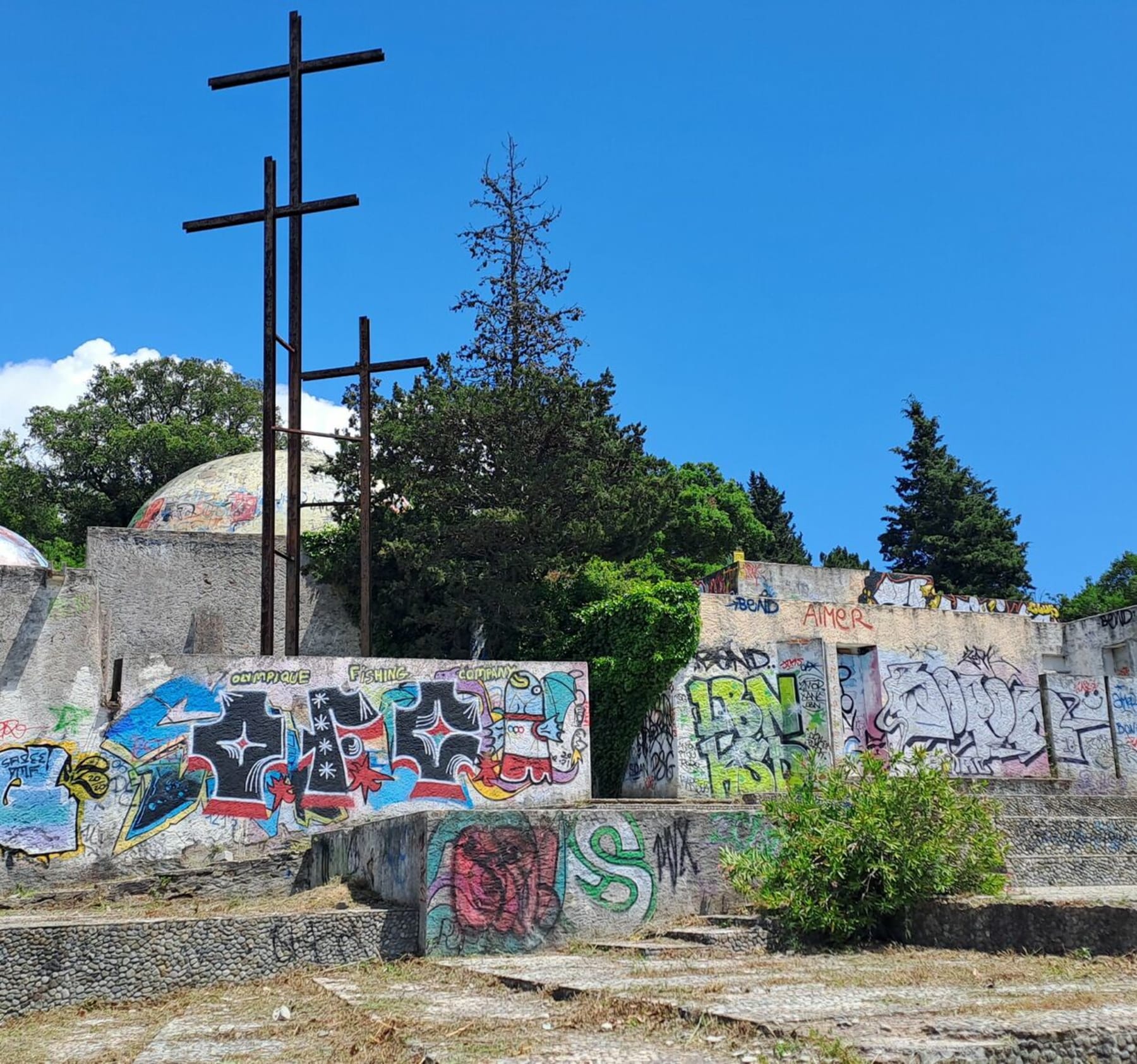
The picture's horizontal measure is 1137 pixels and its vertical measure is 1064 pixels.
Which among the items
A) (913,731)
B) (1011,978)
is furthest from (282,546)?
(1011,978)

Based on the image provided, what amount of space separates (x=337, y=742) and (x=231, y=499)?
9.63 metres

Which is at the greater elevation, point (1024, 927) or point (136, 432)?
point (136, 432)

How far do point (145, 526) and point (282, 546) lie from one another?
5299mm

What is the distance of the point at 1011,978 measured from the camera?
7.20m

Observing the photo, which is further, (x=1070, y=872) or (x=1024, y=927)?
(x=1070, y=872)

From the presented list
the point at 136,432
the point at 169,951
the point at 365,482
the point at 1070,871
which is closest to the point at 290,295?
the point at 365,482

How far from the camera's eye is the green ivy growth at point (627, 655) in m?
17.7

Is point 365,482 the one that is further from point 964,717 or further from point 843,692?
point 964,717

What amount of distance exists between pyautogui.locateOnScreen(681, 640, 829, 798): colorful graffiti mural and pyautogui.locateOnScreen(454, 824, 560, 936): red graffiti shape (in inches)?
302

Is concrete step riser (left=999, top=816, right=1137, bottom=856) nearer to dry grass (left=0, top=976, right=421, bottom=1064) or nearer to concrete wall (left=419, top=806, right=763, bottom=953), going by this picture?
concrete wall (left=419, top=806, right=763, bottom=953)

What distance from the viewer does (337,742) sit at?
15.0 metres

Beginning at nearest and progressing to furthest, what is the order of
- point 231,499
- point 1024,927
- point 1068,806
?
point 1024,927
point 1068,806
point 231,499

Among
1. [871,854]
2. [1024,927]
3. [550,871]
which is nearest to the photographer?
[1024,927]

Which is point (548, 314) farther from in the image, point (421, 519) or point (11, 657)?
point (11, 657)
